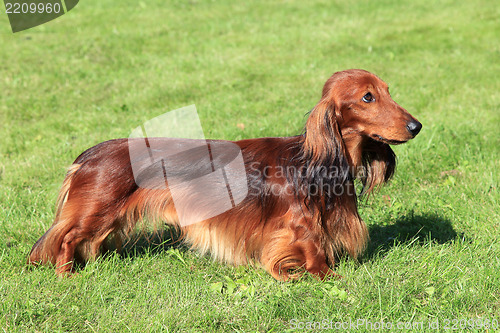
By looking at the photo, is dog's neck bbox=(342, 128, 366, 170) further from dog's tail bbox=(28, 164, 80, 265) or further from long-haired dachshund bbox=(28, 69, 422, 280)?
dog's tail bbox=(28, 164, 80, 265)

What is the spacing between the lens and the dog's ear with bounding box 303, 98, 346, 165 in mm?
3184

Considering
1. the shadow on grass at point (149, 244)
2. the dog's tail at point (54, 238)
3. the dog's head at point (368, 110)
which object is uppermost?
the dog's head at point (368, 110)

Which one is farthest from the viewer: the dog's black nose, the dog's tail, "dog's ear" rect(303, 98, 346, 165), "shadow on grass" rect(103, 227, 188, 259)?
"shadow on grass" rect(103, 227, 188, 259)

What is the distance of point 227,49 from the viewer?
897 cm

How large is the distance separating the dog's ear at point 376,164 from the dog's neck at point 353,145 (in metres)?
0.09

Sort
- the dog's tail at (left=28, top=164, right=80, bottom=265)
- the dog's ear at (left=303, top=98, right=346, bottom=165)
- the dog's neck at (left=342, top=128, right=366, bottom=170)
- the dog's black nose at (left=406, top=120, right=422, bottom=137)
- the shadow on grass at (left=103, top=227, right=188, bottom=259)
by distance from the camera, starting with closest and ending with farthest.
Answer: the dog's black nose at (left=406, top=120, right=422, bottom=137), the dog's ear at (left=303, top=98, right=346, bottom=165), the dog's neck at (left=342, top=128, right=366, bottom=170), the dog's tail at (left=28, top=164, right=80, bottom=265), the shadow on grass at (left=103, top=227, right=188, bottom=259)

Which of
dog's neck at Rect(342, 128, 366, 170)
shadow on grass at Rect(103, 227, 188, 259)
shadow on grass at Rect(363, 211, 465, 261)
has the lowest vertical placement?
shadow on grass at Rect(363, 211, 465, 261)

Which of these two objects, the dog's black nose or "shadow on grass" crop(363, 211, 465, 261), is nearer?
the dog's black nose

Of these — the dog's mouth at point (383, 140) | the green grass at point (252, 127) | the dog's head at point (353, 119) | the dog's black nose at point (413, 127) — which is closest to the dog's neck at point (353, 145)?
the dog's head at point (353, 119)

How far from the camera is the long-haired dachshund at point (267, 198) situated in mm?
3266

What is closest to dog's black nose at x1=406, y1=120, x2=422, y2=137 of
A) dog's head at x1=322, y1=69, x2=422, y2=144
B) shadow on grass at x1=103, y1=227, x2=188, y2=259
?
dog's head at x1=322, y1=69, x2=422, y2=144

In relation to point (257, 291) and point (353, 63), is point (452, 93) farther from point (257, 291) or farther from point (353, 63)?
point (257, 291)

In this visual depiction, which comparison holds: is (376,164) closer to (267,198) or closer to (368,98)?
(368,98)

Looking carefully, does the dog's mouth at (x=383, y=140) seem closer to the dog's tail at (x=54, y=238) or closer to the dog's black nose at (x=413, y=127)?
the dog's black nose at (x=413, y=127)
